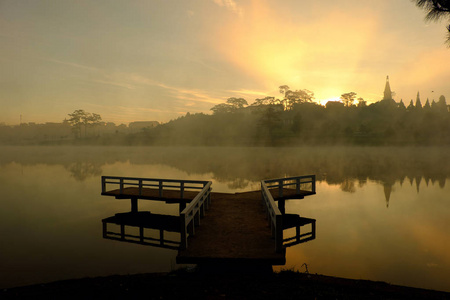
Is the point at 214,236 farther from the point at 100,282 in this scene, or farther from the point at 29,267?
the point at 29,267

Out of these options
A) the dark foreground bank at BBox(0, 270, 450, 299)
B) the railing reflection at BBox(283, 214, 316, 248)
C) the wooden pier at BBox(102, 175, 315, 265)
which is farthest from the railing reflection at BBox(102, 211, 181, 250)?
the railing reflection at BBox(283, 214, 316, 248)

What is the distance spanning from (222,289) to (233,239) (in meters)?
3.02

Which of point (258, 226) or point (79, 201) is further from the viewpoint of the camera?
point (79, 201)

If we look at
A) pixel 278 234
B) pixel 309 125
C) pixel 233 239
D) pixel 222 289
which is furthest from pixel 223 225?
pixel 309 125

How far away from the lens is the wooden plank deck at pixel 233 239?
886 cm

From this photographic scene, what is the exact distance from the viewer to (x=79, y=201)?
25750 millimetres

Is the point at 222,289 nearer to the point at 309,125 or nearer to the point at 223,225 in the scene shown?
the point at 223,225

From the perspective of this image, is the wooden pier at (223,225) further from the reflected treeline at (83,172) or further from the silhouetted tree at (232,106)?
the silhouetted tree at (232,106)

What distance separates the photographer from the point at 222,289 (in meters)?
7.53

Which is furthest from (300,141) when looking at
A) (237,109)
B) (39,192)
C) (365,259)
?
(365,259)

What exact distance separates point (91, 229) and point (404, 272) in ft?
54.2

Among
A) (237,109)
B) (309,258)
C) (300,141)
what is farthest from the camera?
(237,109)

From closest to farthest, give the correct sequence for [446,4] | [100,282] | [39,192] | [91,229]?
[100,282]
[446,4]
[91,229]
[39,192]

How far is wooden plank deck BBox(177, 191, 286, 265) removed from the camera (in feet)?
29.1
